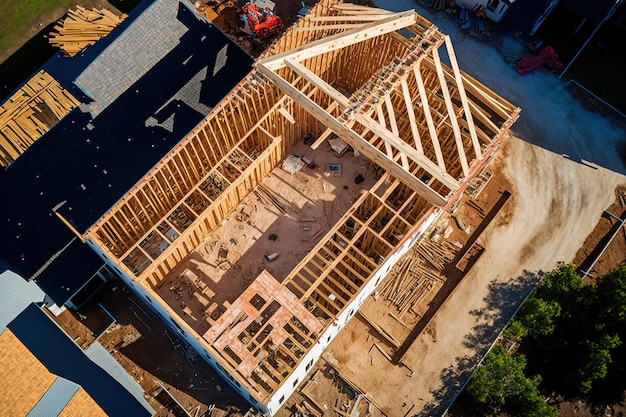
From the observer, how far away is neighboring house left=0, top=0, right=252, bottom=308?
32.9 metres

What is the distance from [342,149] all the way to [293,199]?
16.4ft

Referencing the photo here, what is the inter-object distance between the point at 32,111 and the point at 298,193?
19274 millimetres

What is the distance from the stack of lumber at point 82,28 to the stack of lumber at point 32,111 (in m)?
4.18

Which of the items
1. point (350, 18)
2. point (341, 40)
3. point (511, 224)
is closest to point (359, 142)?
point (341, 40)

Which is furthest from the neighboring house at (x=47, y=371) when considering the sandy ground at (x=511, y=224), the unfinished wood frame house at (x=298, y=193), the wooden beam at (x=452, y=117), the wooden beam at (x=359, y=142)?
the wooden beam at (x=452, y=117)

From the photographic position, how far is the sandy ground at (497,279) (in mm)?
32750

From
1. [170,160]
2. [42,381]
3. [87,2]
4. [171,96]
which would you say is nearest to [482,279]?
[170,160]

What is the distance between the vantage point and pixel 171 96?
36625mm

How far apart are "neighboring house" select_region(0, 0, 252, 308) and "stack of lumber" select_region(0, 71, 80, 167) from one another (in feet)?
2.81

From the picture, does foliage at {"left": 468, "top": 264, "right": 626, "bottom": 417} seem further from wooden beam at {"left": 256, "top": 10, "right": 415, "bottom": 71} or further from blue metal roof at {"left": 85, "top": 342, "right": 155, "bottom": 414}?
blue metal roof at {"left": 85, "top": 342, "right": 155, "bottom": 414}

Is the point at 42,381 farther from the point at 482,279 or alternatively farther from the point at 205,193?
the point at 482,279

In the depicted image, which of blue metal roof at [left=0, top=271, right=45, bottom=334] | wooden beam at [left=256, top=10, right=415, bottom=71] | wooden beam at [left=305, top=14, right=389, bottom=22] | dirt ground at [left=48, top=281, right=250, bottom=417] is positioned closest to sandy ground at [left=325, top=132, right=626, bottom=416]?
dirt ground at [left=48, top=281, right=250, bottom=417]

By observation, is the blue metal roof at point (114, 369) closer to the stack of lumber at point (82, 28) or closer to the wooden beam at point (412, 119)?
the wooden beam at point (412, 119)

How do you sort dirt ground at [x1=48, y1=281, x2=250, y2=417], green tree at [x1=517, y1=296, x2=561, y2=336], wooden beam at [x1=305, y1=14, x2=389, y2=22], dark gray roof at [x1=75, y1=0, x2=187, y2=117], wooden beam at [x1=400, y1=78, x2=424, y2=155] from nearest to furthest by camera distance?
1. wooden beam at [x1=400, y1=78, x2=424, y2=155]
2. green tree at [x1=517, y1=296, x2=561, y2=336]
3. dirt ground at [x1=48, y1=281, x2=250, y2=417]
4. wooden beam at [x1=305, y1=14, x2=389, y2=22]
5. dark gray roof at [x1=75, y1=0, x2=187, y2=117]
